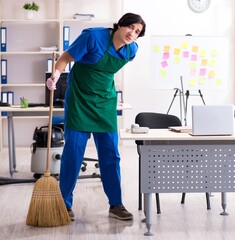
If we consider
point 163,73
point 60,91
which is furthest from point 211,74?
point 60,91

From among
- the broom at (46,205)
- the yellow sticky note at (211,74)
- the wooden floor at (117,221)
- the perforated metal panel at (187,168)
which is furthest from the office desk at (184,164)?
the yellow sticky note at (211,74)

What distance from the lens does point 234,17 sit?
784 cm

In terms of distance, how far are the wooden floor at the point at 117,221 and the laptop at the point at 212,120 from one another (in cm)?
63

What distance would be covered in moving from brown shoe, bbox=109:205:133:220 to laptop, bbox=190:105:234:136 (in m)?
0.76

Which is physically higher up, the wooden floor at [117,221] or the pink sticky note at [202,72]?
the pink sticky note at [202,72]

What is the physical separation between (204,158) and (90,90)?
2.82 ft

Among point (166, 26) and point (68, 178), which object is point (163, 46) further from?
point (68, 178)

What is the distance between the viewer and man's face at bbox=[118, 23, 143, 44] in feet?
12.2

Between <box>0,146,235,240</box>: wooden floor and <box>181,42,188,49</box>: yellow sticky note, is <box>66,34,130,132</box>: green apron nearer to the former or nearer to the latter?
<box>0,146,235,240</box>: wooden floor

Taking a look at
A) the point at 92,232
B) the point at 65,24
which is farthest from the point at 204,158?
the point at 65,24

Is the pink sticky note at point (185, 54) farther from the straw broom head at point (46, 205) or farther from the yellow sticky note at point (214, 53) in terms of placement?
the straw broom head at point (46, 205)

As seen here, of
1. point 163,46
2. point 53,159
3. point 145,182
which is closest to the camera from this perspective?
point 145,182

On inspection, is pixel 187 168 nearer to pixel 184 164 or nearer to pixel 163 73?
pixel 184 164

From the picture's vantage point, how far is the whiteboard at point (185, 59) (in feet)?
24.5
